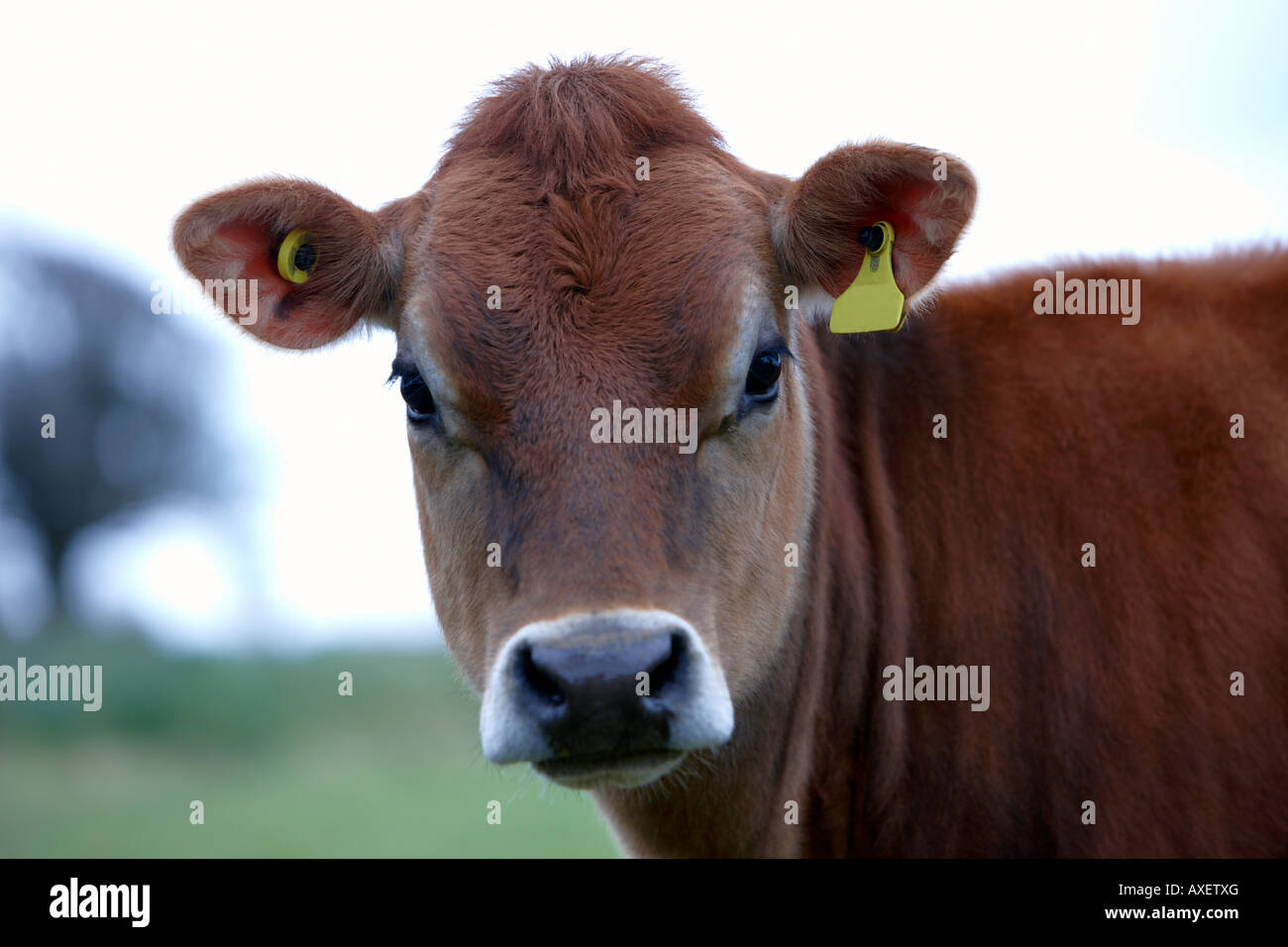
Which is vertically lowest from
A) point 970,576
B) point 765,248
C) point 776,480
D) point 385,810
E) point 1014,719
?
point 385,810

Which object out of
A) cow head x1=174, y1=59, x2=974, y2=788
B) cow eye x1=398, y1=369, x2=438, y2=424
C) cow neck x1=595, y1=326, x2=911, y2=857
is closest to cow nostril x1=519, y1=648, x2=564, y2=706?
cow head x1=174, y1=59, x2=974, y2=788

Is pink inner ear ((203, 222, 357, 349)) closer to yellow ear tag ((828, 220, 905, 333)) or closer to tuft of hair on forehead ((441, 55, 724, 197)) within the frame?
tuft of hair on forehead ((441, 55, 724, 197))

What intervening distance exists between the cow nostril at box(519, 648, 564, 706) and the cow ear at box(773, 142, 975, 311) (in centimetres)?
208

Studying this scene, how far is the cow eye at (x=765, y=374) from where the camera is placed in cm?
443

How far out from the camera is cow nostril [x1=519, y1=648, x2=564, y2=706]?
11.7 feet

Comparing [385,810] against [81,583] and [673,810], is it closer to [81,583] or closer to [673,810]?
[673,810]

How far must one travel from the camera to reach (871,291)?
15.6 ft

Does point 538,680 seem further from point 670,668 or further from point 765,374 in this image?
point 765,374

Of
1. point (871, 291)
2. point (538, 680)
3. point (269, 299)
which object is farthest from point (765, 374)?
point (269, 299)

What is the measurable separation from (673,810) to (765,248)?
2366 millimetres

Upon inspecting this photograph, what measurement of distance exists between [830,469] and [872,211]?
3.72ft

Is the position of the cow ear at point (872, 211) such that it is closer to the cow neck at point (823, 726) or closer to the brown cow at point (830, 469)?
the brown cow at point (830, 469)

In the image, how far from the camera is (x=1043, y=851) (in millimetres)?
4594
